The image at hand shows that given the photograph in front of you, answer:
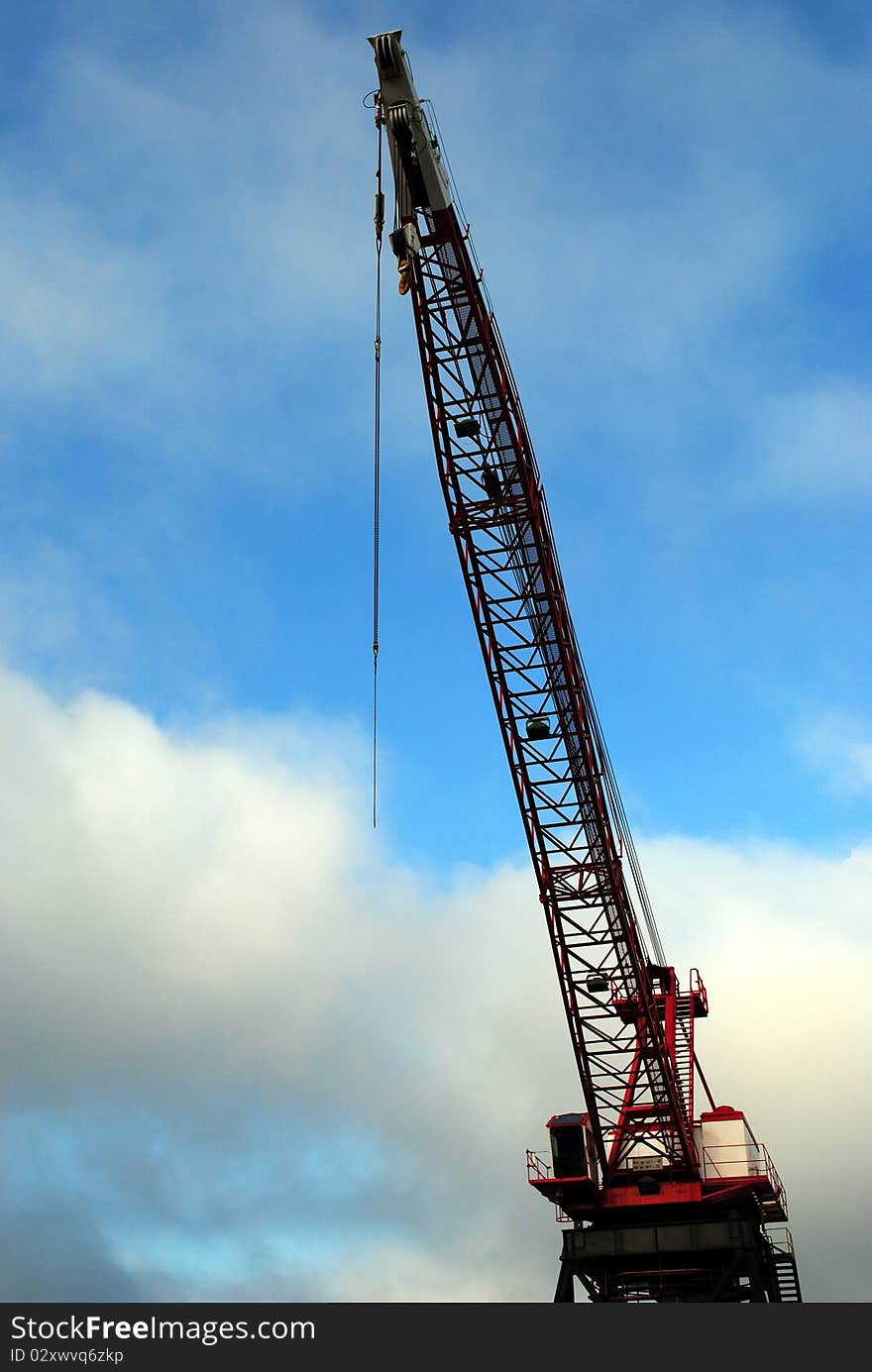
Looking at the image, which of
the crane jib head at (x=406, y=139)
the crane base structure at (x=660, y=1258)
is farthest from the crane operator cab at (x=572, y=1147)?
the crane jib head at (x=406, y=139)

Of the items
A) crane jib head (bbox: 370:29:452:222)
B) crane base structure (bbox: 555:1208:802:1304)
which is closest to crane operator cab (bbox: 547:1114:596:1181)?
crane base structure (bbox: 555:1208:802:1304)

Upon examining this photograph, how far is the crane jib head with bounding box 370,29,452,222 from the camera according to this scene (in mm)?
39938

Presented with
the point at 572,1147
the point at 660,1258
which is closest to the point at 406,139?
the point at 572,1147

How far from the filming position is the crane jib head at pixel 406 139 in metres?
39.9

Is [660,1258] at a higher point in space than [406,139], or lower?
lower

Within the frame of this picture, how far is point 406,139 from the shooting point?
1622 inches

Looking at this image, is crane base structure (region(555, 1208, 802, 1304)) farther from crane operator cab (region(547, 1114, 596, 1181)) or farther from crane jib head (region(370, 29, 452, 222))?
crane jib head (region(370, 29, 452, 222))

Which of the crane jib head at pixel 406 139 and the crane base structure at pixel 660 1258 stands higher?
the crane jib head at pixel 406 139

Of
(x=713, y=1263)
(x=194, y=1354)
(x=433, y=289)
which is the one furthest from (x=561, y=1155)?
(x=433, y=289)

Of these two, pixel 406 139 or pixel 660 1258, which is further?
pixel 660 1258

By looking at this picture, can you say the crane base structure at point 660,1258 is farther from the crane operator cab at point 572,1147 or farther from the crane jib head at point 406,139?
the crane jib head at point 406,139

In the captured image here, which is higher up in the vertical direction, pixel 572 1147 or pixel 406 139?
pixel 406 139

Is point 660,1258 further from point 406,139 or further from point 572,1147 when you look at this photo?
point 406,139

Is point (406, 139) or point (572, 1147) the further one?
point (572, 1147)
